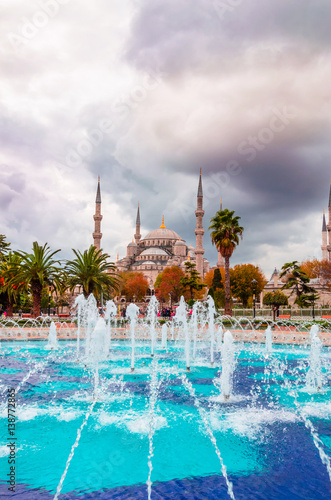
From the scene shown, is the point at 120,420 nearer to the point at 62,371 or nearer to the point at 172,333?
the point at 62,371

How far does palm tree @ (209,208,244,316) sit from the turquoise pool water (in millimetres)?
16165

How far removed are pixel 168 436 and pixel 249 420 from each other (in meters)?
1.45

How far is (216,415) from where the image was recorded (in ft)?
21.3

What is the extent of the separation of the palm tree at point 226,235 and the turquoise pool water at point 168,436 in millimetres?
16165

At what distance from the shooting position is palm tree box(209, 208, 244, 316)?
26089 millimetres

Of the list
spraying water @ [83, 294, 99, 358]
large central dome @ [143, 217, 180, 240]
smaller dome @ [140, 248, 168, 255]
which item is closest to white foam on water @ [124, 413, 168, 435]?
spraying water @ [83, 294, 99, 358]

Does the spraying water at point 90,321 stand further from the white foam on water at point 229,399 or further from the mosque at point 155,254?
the mosque at point 155,254

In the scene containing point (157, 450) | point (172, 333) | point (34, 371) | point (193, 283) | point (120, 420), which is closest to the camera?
point (157, 450)

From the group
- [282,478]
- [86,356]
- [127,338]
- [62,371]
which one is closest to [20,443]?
[282,478]

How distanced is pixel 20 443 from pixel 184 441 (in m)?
2.21

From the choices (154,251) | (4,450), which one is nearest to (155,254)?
(154,251)

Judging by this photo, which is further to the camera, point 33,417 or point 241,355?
point 241,355

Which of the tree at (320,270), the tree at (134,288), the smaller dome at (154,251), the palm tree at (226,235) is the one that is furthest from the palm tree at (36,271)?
the smaller dome at (154,251)

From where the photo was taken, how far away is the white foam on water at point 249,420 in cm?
577
